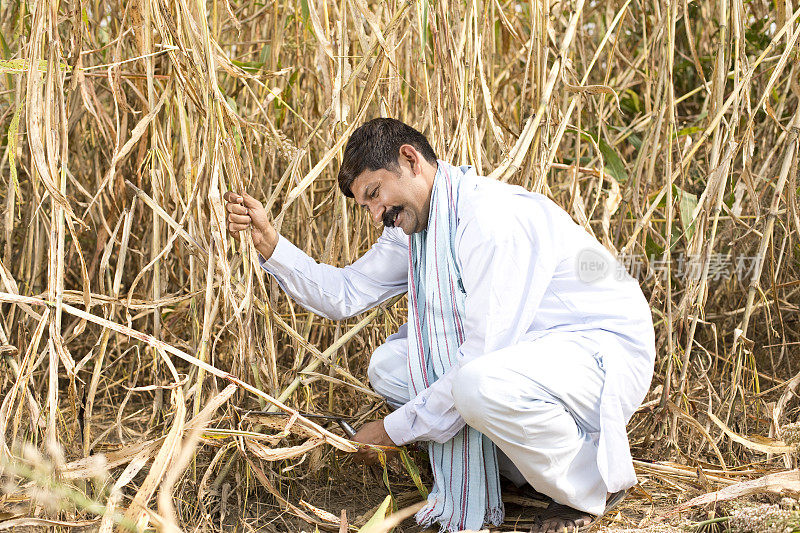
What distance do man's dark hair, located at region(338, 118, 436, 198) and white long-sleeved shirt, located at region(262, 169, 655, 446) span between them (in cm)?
13

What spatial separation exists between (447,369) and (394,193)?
0.33 metres

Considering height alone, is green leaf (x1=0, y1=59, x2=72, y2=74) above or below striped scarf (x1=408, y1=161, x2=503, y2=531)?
above

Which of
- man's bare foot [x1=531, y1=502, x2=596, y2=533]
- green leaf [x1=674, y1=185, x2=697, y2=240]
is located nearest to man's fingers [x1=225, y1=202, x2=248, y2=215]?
man's bare foot [x1=531, y1=502, x2=596, y2=533]

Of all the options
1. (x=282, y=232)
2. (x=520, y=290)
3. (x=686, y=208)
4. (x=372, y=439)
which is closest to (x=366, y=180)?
(x=520, y=290)

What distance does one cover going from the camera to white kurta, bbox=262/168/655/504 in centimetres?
142

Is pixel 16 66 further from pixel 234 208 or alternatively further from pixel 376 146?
pixel 376 146

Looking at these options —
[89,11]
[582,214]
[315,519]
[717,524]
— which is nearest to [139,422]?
[315,519]

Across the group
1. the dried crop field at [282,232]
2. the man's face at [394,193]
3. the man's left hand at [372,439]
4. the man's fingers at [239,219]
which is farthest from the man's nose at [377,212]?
the man's left hand at [372,439]

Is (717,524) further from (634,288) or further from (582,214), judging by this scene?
(582,214)

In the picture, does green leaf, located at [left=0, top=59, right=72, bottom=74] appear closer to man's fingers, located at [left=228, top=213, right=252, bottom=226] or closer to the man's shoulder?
man's fingers, located at [left=228, top=213, right=252, bottom=226]

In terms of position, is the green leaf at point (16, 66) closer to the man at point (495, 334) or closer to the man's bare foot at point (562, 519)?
the man at point (495, 334)

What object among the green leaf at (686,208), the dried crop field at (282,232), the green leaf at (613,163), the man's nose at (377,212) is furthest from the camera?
the green leaf at (613,163)

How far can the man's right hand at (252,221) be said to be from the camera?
1466 millimetres

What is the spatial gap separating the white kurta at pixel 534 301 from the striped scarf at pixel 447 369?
0.11ft
